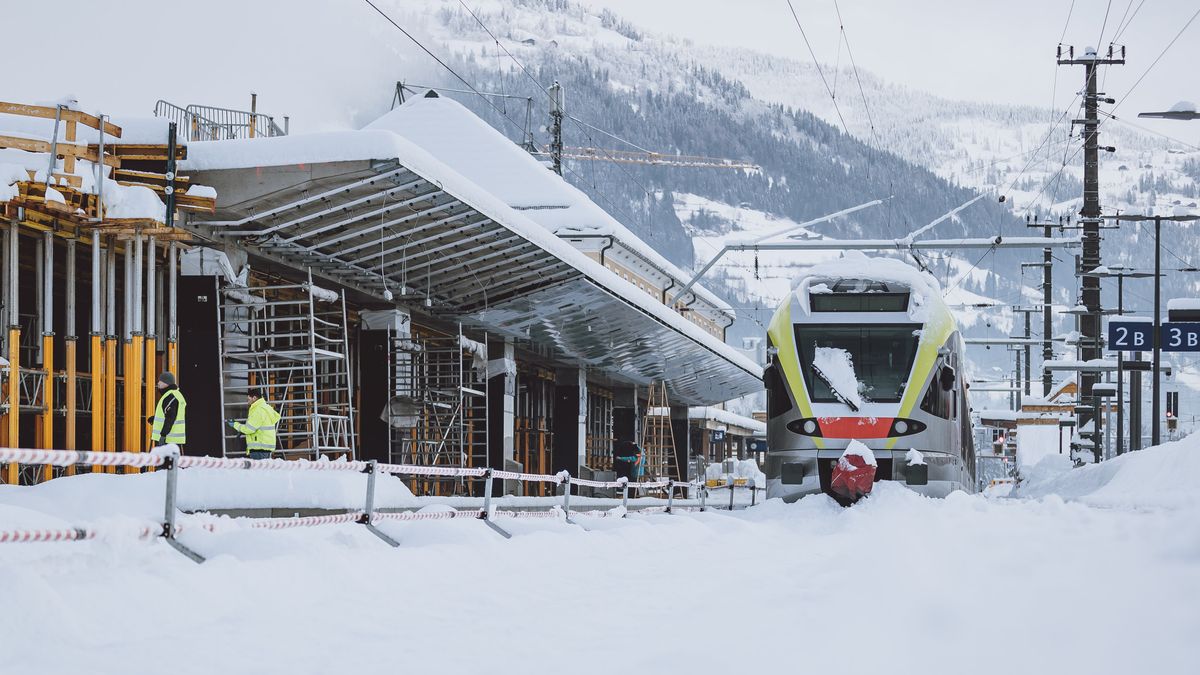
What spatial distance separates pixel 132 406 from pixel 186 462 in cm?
872

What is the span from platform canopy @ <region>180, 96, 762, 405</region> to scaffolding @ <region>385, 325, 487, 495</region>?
793 mm

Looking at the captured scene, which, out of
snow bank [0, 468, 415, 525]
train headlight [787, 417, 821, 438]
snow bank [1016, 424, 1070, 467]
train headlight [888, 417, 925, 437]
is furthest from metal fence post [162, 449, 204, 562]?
snow bank [1016, 424, 1070, 467]

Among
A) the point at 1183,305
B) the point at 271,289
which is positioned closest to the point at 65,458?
the point at 271,289

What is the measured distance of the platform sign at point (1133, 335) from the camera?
28969mm

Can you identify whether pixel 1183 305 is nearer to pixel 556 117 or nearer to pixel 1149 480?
pixel 1149 480

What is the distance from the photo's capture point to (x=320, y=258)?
20.8 metres

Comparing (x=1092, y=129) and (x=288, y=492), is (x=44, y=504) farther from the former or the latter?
(x=1092, y=129)

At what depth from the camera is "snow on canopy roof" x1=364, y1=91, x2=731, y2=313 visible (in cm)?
4712

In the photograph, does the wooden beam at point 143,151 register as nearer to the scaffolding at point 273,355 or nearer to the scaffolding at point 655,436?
the scaffolding at point 273,355

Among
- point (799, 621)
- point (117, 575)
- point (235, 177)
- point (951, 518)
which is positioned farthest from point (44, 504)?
point (951, 518)

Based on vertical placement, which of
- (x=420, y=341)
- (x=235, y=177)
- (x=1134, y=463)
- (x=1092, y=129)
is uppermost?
(x=1092, y=129)

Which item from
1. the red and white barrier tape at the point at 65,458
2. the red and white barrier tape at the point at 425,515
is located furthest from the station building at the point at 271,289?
the red and white barrier tape at the point at 65,458

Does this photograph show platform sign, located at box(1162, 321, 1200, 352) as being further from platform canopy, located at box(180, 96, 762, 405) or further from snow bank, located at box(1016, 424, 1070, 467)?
snow bank, located at box(1016, 424, 1070, 467)

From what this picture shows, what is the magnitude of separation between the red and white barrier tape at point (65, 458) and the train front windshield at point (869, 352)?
40.9 feet
